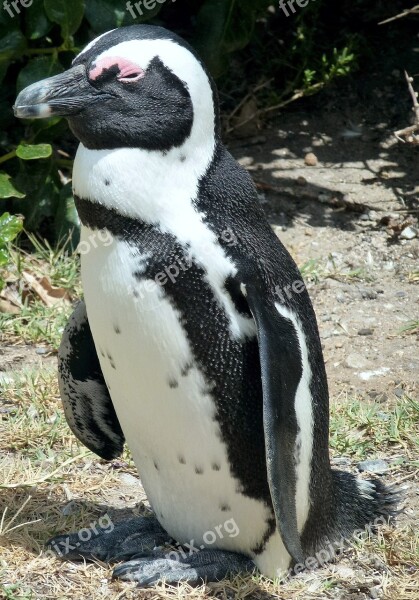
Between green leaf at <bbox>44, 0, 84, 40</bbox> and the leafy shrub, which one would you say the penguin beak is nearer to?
the leafy shrub

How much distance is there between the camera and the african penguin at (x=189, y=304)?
220cm

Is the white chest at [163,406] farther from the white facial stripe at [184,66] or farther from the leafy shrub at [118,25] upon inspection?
the leafy shrub at [118,25]

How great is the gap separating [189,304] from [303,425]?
43 cm

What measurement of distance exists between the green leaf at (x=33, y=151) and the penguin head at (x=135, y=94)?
5.70 ft

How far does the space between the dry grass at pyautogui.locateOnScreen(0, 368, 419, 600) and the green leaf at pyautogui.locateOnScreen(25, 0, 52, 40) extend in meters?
1.46

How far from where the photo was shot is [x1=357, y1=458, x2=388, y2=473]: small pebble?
3.12 meters

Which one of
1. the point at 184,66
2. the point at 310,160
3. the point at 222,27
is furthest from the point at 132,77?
the point at 310,160

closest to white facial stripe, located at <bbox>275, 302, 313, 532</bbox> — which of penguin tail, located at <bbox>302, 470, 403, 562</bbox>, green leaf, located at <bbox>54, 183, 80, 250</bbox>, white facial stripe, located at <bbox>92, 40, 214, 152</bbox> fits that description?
penguin tail, located at <bbox>302, 470, 403, 562</bbox>

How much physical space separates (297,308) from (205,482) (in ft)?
1.57

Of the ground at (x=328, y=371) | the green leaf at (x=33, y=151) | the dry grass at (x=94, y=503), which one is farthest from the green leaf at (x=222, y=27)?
the dry grass at (x=94, y=503)

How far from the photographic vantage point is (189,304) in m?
2.26

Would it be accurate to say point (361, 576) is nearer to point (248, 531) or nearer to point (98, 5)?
point (248, 531)

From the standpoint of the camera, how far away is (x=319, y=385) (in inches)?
98.8

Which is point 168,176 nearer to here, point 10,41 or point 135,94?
point 135,94
